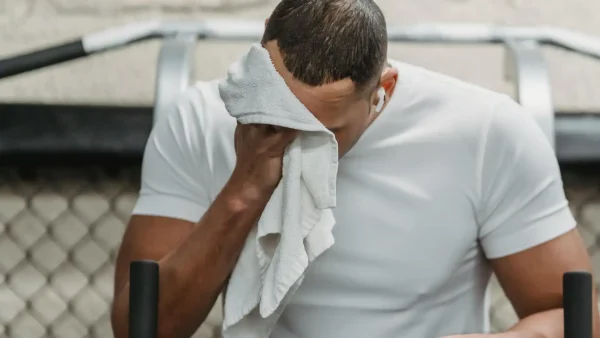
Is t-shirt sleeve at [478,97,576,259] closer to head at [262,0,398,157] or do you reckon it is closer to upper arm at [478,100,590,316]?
upper arm at [478,100,590,316]

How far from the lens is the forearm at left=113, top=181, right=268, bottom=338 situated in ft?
2.67

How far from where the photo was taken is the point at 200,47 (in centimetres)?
134

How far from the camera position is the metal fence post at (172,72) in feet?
3.51

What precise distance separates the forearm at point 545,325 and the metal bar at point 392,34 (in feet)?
1.30

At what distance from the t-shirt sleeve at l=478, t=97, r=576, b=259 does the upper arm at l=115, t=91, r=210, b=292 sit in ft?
1.06

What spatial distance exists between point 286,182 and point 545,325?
1.04 feet

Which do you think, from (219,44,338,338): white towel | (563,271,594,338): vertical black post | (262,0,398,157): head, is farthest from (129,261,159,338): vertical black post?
(563,271,594,338): vertical black post

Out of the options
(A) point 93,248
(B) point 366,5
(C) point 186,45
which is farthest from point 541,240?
(A) point 93,248

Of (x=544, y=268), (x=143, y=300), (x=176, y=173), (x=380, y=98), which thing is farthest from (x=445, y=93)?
(x=143, y=300)

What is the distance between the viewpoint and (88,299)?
126 cm

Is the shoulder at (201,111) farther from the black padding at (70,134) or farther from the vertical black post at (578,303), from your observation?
the vertical black post at (578,303)

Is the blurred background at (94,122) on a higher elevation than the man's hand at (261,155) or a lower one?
lower

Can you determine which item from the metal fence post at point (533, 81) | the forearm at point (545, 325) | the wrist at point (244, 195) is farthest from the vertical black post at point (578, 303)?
the metal fence post at point (533, 81)

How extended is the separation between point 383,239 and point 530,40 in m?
0.41
